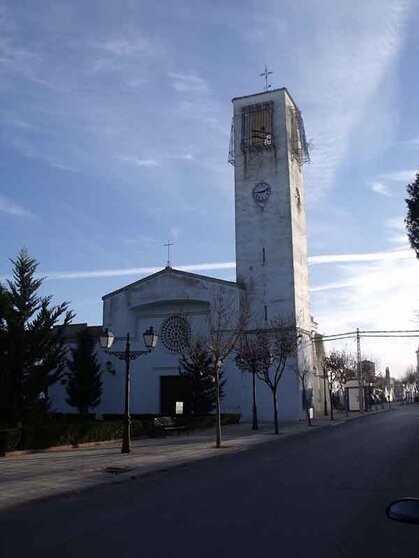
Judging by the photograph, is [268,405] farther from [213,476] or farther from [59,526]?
[59,526]

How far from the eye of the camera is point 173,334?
49438 mm

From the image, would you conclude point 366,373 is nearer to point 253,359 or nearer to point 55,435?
point 253,359

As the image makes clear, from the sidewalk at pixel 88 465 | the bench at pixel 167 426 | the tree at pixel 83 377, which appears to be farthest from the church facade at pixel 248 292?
the sidewalk at pixel 88 465

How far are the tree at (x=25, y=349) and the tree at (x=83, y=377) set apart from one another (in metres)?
21.8

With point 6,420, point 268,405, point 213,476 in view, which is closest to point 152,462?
point 213,476

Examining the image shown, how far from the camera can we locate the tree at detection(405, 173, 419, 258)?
17641 millimetres

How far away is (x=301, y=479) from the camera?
43.5 feet

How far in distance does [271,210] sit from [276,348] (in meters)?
15.6

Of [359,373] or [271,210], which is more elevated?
[271,210]

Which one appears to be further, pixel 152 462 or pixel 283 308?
pixel 283 308

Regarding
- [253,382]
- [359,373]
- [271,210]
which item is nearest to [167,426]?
[253,382]

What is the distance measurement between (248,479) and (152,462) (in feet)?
15.5

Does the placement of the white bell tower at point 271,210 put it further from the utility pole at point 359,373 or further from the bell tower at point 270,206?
the utility pole at point 359,373

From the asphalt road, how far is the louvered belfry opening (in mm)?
38332
